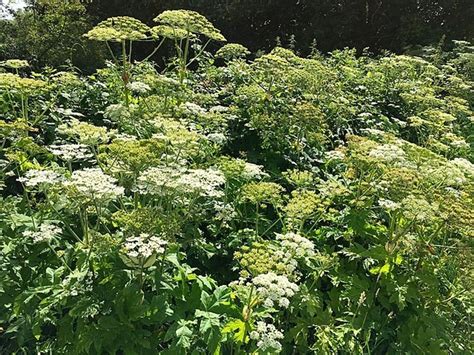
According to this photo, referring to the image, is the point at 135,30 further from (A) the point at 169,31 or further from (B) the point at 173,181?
(B) the point at 173,181

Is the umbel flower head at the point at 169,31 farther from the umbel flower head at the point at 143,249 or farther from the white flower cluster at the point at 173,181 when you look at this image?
the umbel flower head at the point at 143,249

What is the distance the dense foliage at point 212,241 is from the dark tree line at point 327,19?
1508 cm

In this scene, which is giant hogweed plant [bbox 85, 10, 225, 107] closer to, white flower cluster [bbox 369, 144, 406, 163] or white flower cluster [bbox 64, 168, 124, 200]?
white flower cluster [bbox 64, 168, 124, 200]

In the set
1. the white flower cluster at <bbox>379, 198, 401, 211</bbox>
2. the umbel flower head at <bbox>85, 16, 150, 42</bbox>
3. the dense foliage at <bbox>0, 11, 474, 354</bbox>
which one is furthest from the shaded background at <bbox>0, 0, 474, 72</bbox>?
the white flower cluster at <bbox>379, 198, 401, 211</bbox>

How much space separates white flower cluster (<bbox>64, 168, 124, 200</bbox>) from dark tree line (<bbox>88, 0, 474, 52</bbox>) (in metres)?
17.1

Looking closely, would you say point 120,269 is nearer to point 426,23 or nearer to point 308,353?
point 308,353

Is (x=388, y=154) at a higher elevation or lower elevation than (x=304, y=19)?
higher

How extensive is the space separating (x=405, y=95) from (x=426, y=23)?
594 inches

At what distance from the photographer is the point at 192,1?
63.9 feet

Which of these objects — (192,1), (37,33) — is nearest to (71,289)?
(37,33)

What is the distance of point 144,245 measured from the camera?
122 inches

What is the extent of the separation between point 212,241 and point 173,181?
1267mm

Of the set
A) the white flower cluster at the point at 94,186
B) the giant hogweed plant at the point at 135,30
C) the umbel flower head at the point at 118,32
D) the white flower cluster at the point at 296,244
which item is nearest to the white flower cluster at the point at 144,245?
the white flower cluster at the point at 94,186

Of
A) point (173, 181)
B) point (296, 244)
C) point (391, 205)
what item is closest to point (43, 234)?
point (173, 181)
